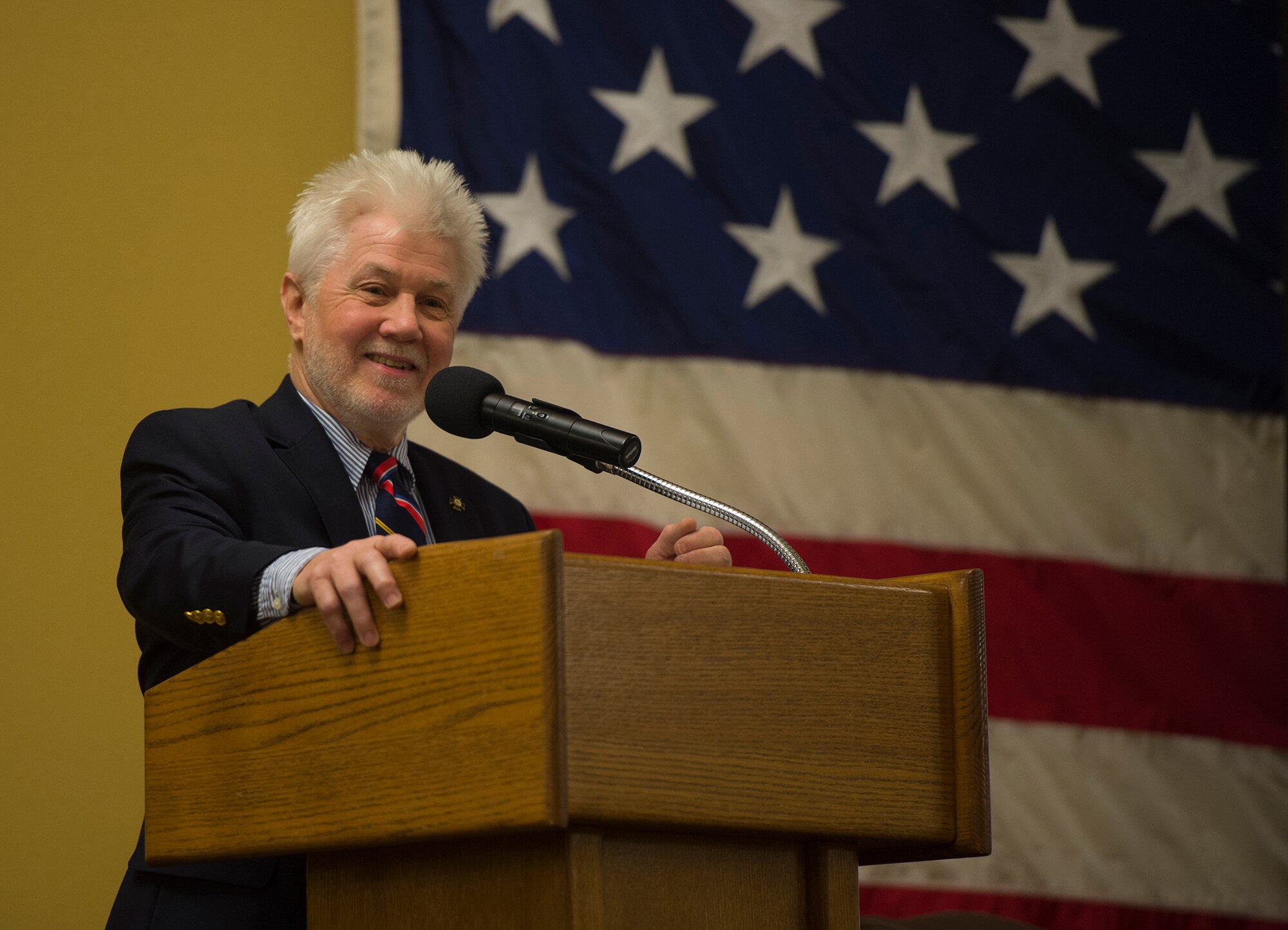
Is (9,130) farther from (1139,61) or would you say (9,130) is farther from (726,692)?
(1139,61)

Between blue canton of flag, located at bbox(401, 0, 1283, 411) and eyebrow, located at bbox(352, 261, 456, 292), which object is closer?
eyebrow, located at bbox(352, 261, 456, 292)

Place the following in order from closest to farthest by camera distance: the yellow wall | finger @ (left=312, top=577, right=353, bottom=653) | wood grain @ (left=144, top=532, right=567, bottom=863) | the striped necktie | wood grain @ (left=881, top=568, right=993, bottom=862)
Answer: wood grain @ (left=144, top=532, right=567, bottom=863) < finger @ (left=312, top=577, right=353, bottom=653) < wood grain @ (left=881, top=568, right=993, bottom=862) < the striped necktie < the yellow wall

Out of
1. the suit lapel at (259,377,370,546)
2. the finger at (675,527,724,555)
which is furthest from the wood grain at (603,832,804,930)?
the suit lapel at (259,377,370,546)

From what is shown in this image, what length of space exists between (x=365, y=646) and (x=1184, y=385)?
9.37 feet

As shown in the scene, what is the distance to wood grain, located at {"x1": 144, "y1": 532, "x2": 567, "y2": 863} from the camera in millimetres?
979

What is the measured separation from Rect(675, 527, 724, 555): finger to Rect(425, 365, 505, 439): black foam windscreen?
0.26 m

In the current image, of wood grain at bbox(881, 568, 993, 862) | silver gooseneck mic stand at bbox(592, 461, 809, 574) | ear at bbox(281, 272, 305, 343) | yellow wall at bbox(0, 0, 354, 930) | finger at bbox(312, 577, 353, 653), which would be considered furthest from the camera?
yellow wall at bbox(0, 0, 354, 930)

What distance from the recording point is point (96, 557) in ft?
8.20

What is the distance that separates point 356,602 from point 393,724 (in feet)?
0.32

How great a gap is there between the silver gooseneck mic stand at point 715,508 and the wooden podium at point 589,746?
0.62 ft

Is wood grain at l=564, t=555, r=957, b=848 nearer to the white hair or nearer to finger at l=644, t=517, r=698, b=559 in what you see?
finger at l=644, t=517, r=698, b=559

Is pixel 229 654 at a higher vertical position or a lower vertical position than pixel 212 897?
higher

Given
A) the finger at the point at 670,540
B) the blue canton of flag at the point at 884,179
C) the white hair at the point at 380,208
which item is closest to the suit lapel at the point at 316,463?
the white hair at the point at 380,208

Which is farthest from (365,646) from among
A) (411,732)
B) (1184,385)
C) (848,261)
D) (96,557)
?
(1184,385)
